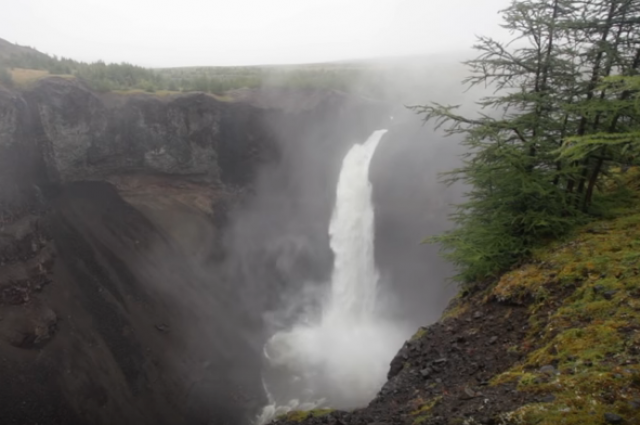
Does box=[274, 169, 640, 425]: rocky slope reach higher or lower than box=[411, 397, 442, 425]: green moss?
higher

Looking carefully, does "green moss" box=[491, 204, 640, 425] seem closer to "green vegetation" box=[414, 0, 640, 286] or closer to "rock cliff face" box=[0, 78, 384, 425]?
"green vegetation" box=[414, 0, 640, 286]

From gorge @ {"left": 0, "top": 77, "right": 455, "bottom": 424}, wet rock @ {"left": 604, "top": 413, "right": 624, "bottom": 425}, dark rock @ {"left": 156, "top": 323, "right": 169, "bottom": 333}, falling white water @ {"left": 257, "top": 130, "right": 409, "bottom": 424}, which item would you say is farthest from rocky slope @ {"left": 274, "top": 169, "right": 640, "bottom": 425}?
dark rock @ {"left": 156, "top": 323, "right": 169, "bottom": 333}

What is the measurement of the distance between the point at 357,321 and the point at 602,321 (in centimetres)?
2259

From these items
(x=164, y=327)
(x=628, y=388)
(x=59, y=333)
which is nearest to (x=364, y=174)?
(x=164, y=327)

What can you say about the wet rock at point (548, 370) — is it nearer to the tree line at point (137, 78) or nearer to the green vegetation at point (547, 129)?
the green vegetation at point (547, 129)

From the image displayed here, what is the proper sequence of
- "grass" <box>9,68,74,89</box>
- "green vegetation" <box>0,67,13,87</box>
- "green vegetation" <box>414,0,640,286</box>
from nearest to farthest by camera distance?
1. "green vegetation" <box>414,0,640,286</box>
2. "green vegetation" <box>0,67,13,87</box>
3. "grass" <box>9,68,74,89</box>

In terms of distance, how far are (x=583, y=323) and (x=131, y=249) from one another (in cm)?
2969

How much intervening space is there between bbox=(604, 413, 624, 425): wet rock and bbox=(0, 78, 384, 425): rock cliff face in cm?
2157

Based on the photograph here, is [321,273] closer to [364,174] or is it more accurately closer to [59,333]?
[364,174]

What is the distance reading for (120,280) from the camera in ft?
95.4

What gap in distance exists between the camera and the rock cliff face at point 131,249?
2398 centimetres

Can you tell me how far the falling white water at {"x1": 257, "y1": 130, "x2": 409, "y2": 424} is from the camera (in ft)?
78.6

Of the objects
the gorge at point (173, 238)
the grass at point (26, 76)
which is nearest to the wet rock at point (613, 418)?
the gorge at point (173, 238)

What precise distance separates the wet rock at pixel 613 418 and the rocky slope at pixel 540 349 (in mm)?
11
